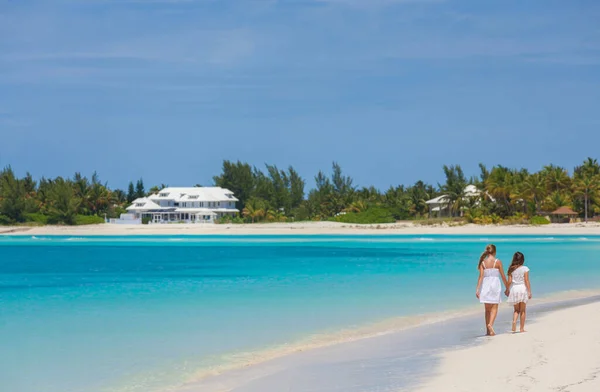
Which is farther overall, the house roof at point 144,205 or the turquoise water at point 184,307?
the house roof at point 144,205

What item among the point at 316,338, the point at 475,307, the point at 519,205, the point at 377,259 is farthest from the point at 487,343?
the point at 519,205

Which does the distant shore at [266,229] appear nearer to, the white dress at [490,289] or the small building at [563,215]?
the small building at [563,215]

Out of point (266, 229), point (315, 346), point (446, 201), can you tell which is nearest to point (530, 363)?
point (315, 346)

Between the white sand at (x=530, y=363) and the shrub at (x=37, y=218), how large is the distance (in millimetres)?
81393

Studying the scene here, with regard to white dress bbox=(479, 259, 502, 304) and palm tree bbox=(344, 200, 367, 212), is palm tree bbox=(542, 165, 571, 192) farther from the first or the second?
white dress bbox=(479, 259, 502, 304)

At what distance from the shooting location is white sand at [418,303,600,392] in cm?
729

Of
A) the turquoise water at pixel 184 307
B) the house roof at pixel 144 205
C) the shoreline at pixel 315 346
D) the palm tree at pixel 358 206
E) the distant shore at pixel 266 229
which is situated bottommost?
the turquoise water at pixel 184 307

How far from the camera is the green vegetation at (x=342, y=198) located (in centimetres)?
7300

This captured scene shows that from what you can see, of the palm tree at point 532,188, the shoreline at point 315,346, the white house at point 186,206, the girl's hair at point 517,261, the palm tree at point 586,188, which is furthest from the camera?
the white house at point 186,206

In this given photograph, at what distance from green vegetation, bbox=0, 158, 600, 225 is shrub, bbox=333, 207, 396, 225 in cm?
11

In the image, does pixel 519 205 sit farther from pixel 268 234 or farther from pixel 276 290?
pixel 276 290

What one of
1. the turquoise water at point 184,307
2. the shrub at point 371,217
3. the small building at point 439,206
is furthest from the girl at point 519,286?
the shrub at point 371,217

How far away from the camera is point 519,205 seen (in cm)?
7619

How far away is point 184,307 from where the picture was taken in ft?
55.6
